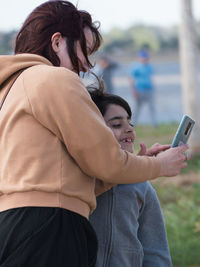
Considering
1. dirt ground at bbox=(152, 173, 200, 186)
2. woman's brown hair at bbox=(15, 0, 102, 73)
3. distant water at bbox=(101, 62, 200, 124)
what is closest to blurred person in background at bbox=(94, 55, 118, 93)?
distant water at bbox=(101, 62, 200, 124)

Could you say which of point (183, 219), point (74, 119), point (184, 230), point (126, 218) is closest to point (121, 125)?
point (126, 218)

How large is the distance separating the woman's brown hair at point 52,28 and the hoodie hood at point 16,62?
3.7 inches

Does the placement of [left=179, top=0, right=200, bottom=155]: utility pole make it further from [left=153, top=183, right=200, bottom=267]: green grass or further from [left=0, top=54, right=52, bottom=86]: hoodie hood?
[left=0, top=54, right=52, bottom=86]: hoodie hood

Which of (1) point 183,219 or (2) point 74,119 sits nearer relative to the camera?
(2) point 74,119

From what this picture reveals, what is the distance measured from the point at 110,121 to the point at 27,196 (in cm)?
60

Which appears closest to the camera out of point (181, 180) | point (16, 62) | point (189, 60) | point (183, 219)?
point (16, 62)

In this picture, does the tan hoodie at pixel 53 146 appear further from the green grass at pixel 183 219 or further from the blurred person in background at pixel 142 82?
the blurred person in background at pixel 142 82

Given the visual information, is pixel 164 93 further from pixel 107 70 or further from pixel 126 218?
pixel 126 218

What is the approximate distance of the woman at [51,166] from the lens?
6.40 ft

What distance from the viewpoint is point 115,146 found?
201 cm

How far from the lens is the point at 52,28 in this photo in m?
2.17

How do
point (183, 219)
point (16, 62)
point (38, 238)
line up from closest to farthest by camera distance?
1. point (38, 238)
2. point (16, 62)
3. point (183, 219)

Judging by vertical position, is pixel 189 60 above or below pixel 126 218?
below

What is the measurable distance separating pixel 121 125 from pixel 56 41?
0.46 m
